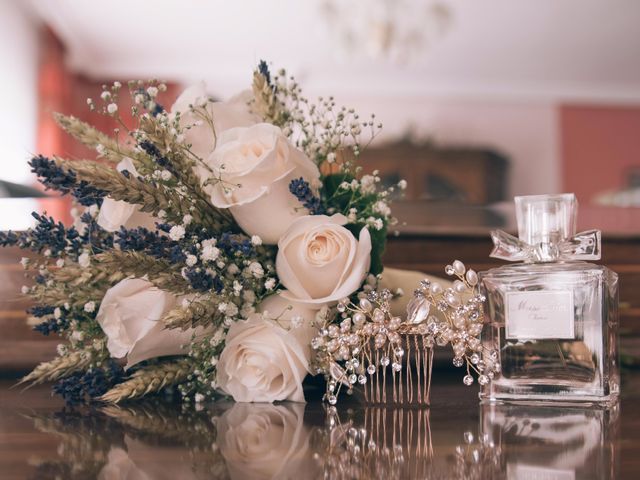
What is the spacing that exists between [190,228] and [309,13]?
403cm

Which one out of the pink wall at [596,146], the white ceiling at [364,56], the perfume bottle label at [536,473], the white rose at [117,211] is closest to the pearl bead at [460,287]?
the perfume bottle label at [536,473]

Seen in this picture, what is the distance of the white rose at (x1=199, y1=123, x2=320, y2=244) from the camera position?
2.19ft

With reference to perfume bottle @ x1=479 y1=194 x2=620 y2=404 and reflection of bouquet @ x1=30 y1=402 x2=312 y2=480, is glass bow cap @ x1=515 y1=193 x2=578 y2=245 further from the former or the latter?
reflection of bouquet @ x1=30 y1=402 x2=312 y2=480

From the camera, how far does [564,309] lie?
2.13ft

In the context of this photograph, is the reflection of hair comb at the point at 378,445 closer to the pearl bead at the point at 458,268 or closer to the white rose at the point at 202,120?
the pearl bead at the point at 458,268

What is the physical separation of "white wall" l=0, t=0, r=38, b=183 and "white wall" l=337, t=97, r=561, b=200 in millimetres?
2767

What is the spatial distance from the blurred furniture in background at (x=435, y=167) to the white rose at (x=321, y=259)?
513 cm

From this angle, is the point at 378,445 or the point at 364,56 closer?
the point at 378,445

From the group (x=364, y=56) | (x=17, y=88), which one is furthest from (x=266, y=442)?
(x=364, y=56)

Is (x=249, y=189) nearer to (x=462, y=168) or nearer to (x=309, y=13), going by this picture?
(x=309, y=13)

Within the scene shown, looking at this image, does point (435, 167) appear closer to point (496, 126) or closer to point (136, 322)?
point (496, 126)

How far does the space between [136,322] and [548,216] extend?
433 millimetres

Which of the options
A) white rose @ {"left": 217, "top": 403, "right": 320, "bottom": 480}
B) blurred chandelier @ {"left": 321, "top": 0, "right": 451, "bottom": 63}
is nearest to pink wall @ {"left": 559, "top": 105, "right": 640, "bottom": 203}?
blurred chandelier @ {"left": 321, "top": 0, "right": 451, "bottom": 63}

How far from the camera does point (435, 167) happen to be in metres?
5.80
